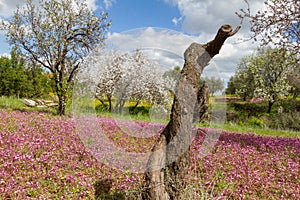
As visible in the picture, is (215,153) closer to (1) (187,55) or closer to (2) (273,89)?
(1) (187,55)

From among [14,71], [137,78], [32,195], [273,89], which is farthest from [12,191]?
[273,89]

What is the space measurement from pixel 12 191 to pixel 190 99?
3748mm

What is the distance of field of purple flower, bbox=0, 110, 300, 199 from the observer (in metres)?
5.60

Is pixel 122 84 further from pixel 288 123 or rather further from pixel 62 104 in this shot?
pixel 288 123

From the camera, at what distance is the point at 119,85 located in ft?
51.9

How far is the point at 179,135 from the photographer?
4.64 meters

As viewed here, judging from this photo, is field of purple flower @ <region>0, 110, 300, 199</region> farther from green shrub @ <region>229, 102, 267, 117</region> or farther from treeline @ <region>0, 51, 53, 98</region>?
green shrub @ <region>229, 102, 267, 117</region>

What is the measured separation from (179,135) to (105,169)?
2831 mm

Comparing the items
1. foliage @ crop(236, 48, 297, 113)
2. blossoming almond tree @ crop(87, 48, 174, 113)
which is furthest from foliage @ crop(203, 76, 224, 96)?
foliage @ crop(236, 48, 297, 113)

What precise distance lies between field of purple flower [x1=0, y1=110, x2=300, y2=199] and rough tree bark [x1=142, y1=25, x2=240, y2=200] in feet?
1.39

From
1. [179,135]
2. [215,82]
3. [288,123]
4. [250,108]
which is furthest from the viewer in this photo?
[250,108]

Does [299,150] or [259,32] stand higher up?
[259,32]

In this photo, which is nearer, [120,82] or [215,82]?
[215,82]

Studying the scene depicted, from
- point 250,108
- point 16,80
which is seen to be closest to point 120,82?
point 16,80
